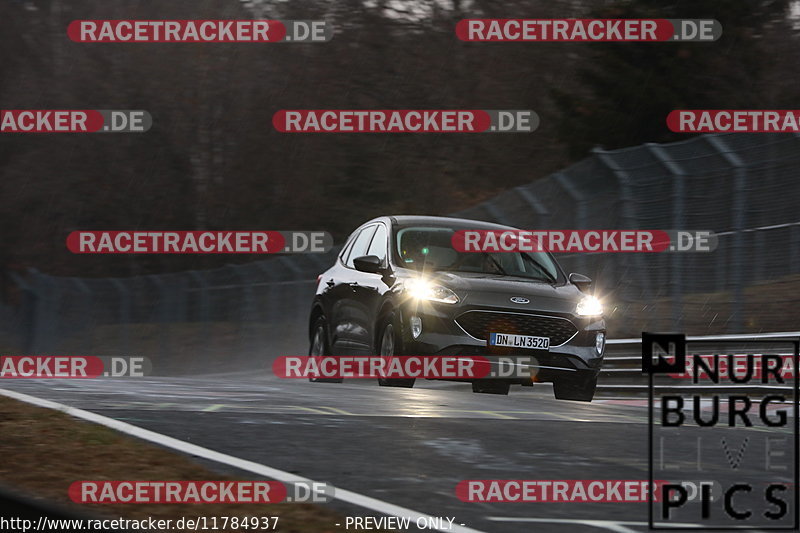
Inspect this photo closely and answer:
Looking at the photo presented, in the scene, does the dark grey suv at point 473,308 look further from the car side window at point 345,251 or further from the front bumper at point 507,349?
the car side window at point 345,251

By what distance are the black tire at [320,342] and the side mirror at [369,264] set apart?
1875 millimetres

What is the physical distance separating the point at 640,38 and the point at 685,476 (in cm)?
Result: 2620

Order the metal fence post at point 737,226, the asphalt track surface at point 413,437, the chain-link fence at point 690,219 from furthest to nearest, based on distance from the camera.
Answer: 1. the chain-link fence at point 690,219
2. the metal fence post at point 737,226
3. the asphalt track surface at point 413,437

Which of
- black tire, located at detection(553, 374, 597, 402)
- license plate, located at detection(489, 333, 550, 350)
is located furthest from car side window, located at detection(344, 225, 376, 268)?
black tire, located at detection(553, 374, 597, 402)

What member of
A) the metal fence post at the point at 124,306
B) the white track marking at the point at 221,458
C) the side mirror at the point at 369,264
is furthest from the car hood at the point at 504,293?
the metal fence post at the point at 124,306

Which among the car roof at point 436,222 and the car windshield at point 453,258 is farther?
Result: the car roof at point 436,222

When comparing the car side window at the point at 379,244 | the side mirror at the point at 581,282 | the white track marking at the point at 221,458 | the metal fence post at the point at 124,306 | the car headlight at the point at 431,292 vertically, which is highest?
the metal fence post at the point at 124,306

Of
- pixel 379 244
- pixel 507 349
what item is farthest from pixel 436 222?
pixel 507 349

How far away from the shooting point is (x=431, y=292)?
1245 centimetres

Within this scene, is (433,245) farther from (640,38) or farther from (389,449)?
(640,38)

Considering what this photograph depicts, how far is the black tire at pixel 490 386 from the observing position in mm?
13334

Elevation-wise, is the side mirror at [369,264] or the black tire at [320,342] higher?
the side mirror at [369,264]

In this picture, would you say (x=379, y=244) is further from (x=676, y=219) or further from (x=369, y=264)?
(x=676, y=219)

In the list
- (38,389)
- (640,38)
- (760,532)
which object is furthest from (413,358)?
(640,38)
